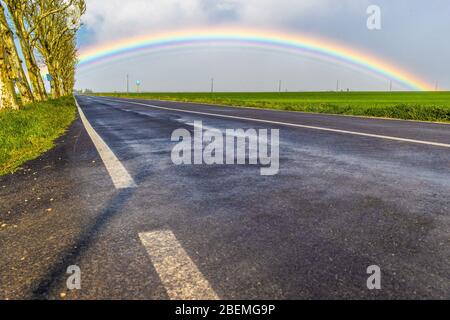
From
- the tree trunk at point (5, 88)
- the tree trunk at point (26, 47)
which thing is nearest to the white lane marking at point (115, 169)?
the tree trunk at point (5, 88)

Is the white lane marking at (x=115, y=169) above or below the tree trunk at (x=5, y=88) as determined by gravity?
below

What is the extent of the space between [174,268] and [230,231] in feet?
2.32

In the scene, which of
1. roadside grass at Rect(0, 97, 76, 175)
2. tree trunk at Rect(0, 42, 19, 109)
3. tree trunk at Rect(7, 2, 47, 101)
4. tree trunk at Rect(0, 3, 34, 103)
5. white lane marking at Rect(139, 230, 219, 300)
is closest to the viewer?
white lane marking at Rect(139, 230, 219, 300)

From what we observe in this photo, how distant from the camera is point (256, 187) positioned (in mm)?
4367

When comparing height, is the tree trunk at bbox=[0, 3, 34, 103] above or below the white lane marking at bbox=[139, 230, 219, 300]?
above

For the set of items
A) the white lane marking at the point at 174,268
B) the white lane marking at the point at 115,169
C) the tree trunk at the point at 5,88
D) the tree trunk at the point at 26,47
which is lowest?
the white lane marking at the point at 115,169

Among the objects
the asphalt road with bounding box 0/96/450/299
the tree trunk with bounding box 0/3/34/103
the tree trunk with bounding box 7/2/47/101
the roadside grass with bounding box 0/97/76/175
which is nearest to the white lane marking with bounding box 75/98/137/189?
the asphalt road with bounding box 0/96/450/299

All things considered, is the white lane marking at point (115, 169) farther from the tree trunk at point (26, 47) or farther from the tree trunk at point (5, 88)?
the tree trunk at point (26, 47)

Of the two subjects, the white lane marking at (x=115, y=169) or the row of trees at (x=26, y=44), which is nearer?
the white lane marking at (x=115, y=169)

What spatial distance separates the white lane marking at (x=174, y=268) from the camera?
2074 mm

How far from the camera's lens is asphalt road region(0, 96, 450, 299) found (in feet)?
7.10

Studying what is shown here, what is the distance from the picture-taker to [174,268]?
7.77ft

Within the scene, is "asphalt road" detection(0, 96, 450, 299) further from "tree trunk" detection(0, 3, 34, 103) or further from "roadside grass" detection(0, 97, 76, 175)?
"tree trunk" detection(0, 3, 34, 103)
